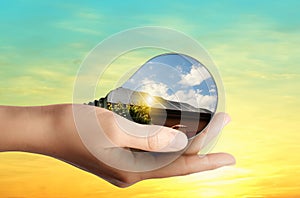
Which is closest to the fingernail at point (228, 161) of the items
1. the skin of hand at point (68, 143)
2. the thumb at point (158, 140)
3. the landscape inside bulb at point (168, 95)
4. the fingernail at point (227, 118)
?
the skin of hand at point (68, 143)

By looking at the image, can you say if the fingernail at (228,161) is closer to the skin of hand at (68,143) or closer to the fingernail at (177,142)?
the skin of hand at (68,143)

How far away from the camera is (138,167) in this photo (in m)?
3.79

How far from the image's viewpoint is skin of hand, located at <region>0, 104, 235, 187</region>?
3838mm

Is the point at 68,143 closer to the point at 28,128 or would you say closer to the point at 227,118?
the point at 28,128

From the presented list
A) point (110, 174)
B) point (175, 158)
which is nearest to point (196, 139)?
point (175, 158)

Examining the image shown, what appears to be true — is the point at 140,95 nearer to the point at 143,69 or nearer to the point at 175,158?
the point at 143,69

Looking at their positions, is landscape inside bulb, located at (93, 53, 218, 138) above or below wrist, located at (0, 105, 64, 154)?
above

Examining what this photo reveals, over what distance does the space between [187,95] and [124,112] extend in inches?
18.0

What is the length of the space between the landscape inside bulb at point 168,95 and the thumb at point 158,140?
0.41 ft

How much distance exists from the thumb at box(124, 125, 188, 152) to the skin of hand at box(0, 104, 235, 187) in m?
0.25

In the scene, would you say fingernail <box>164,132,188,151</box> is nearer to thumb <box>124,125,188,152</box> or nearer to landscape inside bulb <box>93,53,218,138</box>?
thumb <box>124,125,188,152</box>

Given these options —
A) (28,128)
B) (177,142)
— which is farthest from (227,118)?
(28,128)

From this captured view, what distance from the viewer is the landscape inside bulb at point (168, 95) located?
3496 millimetres

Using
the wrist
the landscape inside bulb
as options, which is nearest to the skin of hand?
the wrist
